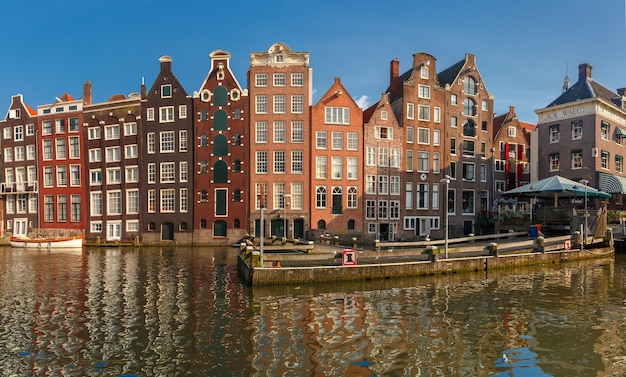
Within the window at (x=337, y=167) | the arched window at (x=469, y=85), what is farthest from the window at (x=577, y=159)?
the window at (x=337, y=167)

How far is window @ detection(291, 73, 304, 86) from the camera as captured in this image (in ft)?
172

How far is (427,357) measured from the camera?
490 inches

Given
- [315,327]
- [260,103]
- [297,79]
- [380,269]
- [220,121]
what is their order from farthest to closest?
[220,121] < [260,103] < [297,79] < [380,269] < [315,327]

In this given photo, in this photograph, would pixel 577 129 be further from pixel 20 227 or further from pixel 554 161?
pixel 20 227

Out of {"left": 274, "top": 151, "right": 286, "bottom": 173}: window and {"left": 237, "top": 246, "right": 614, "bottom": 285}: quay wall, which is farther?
{"left": 274, "top": 151, "right": 286, "bottom": 173}: window

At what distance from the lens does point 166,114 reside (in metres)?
55.3

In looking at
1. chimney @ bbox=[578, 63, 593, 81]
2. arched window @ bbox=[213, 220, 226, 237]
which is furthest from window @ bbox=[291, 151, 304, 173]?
chimney @ bbox=[578, 63, 593, 81]

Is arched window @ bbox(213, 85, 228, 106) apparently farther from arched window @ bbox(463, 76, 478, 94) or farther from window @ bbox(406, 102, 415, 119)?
arched window @ bbox(463, 76, 478, 94)

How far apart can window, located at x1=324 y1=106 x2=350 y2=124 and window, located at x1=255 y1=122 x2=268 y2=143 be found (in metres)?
7.90

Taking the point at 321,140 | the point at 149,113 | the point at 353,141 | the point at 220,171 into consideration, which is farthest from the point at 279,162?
the point at 149,113

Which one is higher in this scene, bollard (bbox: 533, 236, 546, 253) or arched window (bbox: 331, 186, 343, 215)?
arched window (bbox: 331, 186, 343, 215)

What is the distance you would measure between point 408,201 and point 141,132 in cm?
3714

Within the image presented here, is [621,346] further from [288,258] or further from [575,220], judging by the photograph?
[575,220]

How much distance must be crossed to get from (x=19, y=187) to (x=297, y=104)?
4415cm
